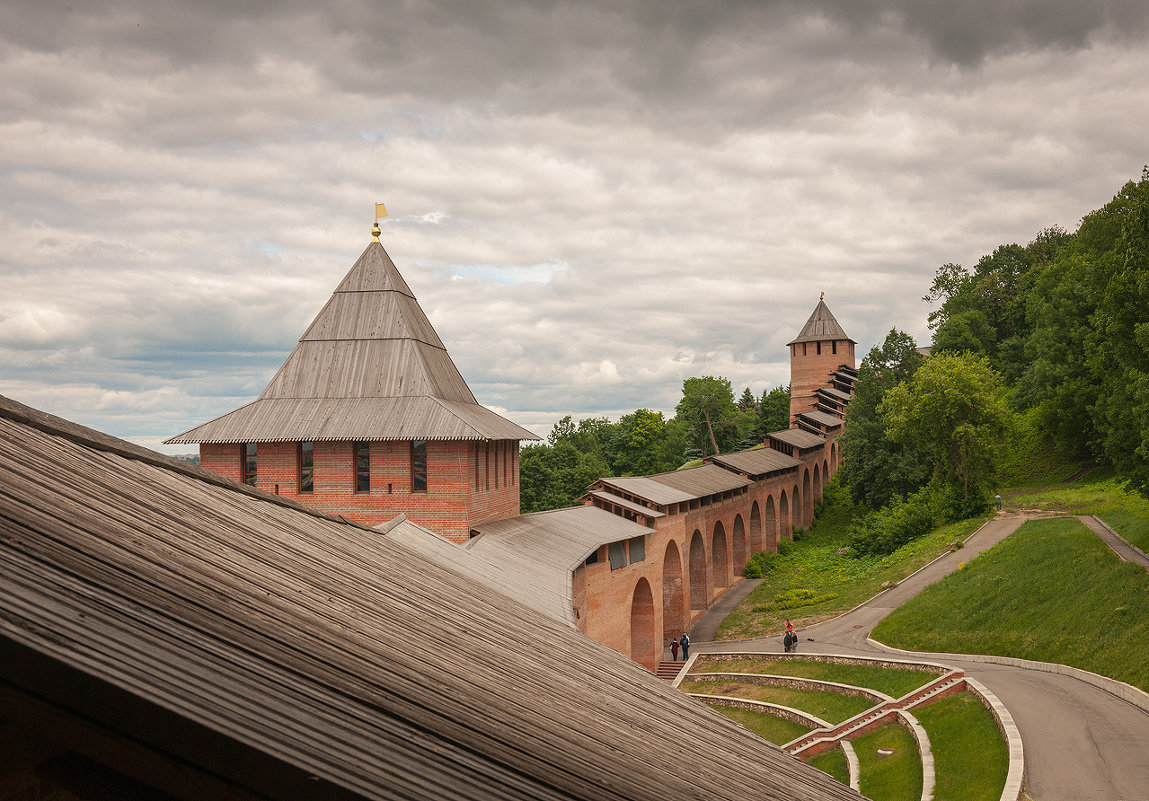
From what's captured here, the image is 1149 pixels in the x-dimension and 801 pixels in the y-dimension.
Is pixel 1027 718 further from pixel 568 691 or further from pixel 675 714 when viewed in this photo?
pixel 568 691

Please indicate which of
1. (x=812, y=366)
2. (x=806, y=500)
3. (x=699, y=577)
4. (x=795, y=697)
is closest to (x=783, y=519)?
(x=806, y=500)

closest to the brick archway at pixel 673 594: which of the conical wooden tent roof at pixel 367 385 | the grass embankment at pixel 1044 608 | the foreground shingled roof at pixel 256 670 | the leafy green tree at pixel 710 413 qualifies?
the grass embankment at pixel 1044 608

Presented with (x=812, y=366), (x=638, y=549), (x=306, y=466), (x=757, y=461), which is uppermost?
(x=812, y=366)

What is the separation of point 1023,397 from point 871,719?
35706mm

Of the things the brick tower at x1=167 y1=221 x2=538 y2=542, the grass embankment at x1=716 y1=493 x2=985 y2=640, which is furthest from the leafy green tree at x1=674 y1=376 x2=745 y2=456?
the brick tower at x1=167 y1=221 x2=538 y2=542

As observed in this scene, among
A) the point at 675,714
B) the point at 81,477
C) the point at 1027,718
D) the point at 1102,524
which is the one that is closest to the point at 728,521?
the point at 1102,524

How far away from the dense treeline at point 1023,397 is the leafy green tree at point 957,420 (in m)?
0.04

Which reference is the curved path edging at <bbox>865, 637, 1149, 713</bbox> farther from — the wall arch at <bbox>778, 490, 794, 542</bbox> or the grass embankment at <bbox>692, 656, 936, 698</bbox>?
the wall arch at <bbox>778, 490, 794, 542</bbox>

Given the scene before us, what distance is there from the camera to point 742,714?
21.2 metres

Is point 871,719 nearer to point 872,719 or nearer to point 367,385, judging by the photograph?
point 872,719

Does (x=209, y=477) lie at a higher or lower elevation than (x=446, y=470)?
higher

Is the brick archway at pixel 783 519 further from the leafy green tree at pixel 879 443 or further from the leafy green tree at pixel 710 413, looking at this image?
the leafy green tree at pixel 710 413

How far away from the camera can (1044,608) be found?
829 inches

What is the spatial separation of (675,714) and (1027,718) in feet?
41.8
